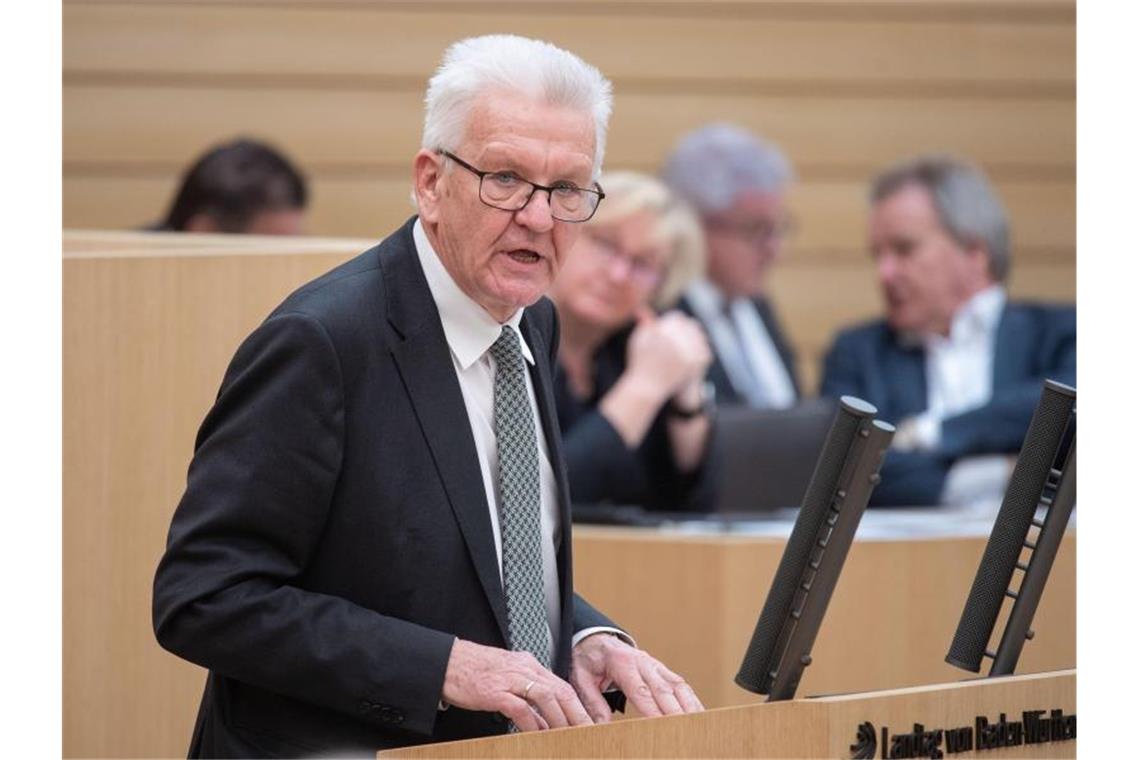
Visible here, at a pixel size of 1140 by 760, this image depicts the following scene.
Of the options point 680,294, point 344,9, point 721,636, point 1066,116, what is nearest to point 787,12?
point 1066,116

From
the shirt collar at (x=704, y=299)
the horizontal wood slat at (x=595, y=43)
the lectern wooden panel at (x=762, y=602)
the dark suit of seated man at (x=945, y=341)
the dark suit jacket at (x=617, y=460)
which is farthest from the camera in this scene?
the horizontal wood slat at (x=595, y=43)

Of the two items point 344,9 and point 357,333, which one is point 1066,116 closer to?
point 344,9

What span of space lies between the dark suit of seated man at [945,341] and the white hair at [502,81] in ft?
10.2

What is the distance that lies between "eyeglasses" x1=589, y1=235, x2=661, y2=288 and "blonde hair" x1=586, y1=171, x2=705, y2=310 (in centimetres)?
5

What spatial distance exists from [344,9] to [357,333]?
17.7 ft

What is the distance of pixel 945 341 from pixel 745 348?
1.95ft

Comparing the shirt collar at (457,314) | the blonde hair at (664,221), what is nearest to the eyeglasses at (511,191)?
the shirt collar at (457,314)

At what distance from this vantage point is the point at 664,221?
17.2ft

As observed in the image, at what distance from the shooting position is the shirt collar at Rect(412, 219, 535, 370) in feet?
8.07

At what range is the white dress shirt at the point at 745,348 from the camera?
5699 mm

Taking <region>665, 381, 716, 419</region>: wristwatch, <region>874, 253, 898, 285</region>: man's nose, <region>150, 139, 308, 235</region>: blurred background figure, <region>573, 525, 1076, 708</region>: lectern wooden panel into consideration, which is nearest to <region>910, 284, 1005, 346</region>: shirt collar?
<region>874, 253, 898, 285</region>: man's nose

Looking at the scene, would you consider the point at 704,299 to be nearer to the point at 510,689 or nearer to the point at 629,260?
the point at 629,260

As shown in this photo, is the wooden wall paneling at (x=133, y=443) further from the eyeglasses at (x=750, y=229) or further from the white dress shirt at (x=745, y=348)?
the eyeglasses at (x=750, y=229)

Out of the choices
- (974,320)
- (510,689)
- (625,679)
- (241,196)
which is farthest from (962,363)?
(510,689)
